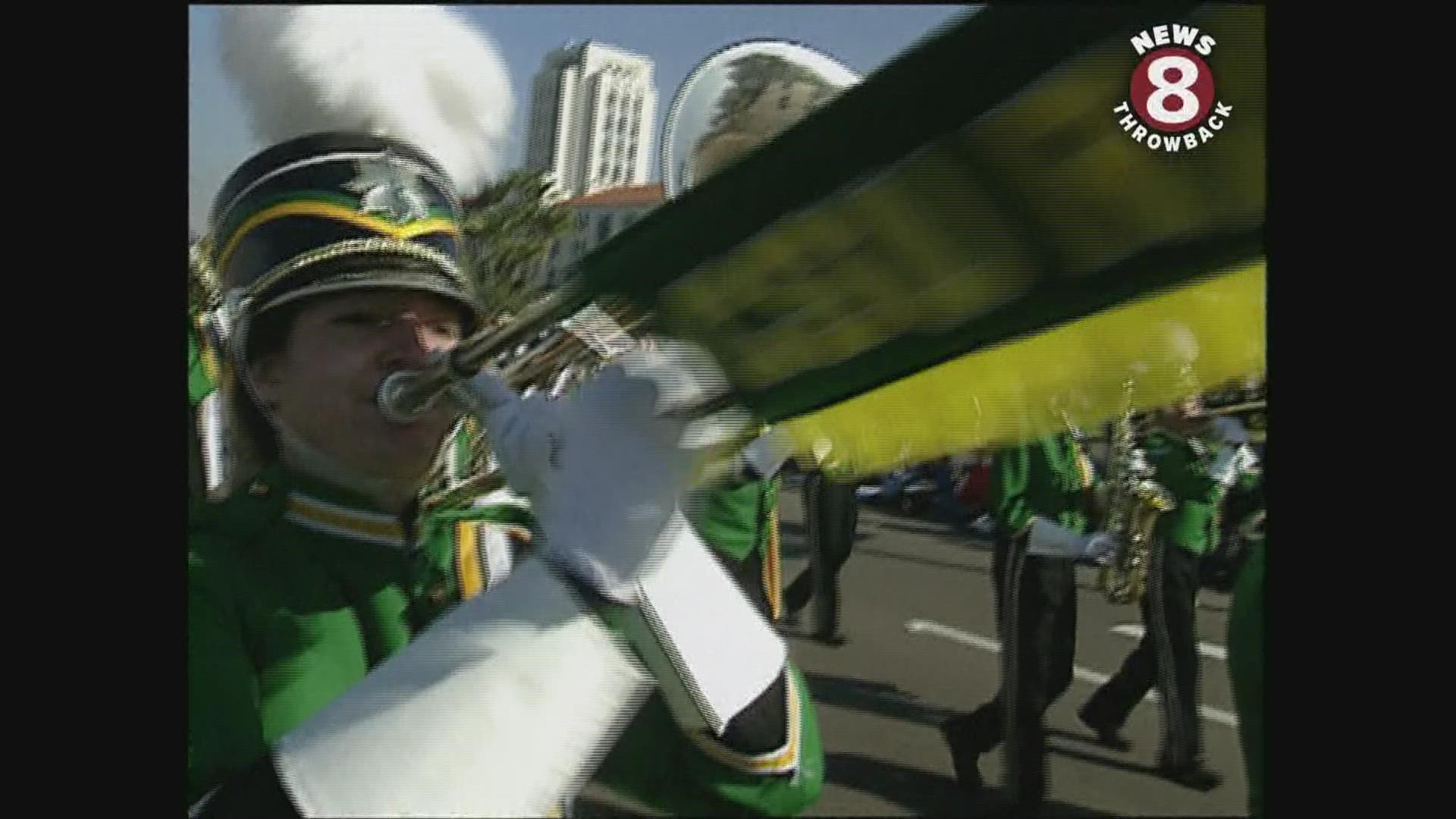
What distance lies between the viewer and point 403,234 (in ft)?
4.05

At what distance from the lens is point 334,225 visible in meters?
1.22

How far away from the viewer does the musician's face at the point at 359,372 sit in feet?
3.97

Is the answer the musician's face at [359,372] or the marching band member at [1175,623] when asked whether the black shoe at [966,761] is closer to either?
the marching band member at [1175,623]

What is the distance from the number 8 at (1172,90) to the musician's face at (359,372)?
0.74 metres

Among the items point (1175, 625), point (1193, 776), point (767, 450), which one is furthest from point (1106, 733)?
point (767, 450)

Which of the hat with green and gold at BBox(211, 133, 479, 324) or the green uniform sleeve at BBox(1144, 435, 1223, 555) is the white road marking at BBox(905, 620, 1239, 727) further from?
the hat with green and gold at BBox(211, 133, 479, 324)

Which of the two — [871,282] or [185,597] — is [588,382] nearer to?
[871,282]

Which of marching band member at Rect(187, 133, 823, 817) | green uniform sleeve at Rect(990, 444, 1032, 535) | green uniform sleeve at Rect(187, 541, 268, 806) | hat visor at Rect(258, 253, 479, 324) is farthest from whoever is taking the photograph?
green uniform sleeve at Rect(990, 444, 1032, 535)

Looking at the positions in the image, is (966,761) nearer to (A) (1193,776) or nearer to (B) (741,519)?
(A) (1193,776)

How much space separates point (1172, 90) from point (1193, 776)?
9.68ft

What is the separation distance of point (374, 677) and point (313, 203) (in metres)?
0.53

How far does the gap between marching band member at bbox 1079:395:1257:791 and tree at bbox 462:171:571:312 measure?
1921 millimetres

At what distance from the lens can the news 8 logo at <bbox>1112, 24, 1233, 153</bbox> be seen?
0.61 m

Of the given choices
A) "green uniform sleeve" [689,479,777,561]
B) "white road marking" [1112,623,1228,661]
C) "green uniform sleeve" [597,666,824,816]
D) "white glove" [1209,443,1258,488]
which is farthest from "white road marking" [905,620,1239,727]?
"green uniform sleeve" [597,666,824,816]
